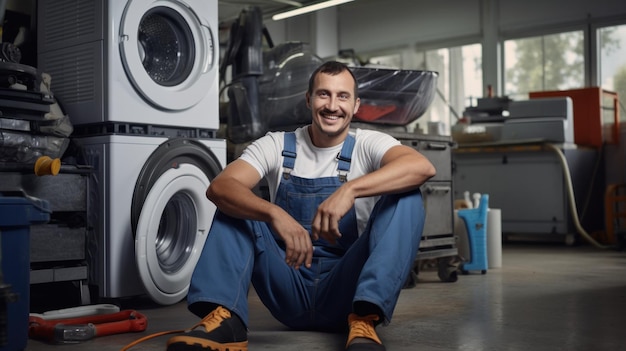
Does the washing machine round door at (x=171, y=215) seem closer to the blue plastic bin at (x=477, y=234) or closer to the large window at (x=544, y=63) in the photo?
the blue plastic bin at (x=477, y=234)

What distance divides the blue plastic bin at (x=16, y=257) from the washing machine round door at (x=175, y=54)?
3.87 ft

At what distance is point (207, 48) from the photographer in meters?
3.44

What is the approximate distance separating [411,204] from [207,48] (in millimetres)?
1634

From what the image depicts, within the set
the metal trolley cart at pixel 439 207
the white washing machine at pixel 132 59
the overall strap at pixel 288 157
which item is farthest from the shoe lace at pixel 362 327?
the metal trolley cart at pixel 439 207

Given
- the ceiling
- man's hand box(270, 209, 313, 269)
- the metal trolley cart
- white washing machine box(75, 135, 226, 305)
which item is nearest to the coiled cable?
the metal trolley cart

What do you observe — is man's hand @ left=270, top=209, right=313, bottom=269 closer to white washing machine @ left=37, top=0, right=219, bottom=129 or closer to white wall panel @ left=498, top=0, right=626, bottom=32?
white washing machine @ left=37, top=0, right=219, bottom=129

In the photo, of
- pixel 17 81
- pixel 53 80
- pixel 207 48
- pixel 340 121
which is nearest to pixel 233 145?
pixel 207 48

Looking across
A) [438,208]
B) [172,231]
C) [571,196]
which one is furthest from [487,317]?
[571,196]

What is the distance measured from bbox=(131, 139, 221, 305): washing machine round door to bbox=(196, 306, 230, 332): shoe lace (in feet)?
3.44

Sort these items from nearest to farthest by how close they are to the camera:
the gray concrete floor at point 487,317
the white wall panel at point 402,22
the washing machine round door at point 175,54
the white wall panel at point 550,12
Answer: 1. the gray concrete floor at point 487,317
2. the washing machine round door at point 175,54
3. the white wall panel at point 550,12
4. the white wall panel at point 402,22

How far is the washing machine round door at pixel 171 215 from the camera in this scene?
3.04 m

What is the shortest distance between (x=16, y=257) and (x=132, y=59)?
4.18 feet

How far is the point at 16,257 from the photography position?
6.56 feet

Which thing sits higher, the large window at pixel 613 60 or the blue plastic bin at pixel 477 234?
the large window at pixel 613 60
